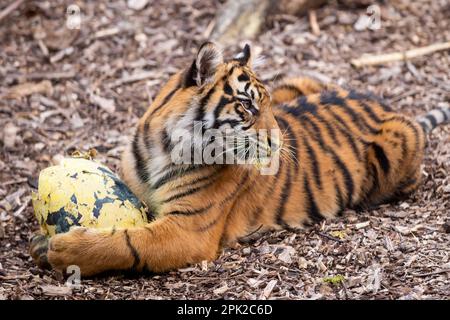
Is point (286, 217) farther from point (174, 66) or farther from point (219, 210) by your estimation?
point (174, 66)

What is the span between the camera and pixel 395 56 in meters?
8.14

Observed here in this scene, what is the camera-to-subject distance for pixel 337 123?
617 centimetres

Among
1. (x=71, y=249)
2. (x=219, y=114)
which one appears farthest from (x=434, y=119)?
(x=71, y=249)

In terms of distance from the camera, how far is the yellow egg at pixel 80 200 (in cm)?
492

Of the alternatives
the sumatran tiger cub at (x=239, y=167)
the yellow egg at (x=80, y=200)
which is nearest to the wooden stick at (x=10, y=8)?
the sumatran tiger cub at (x=239, y=167)

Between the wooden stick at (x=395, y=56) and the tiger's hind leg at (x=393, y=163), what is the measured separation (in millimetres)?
1986

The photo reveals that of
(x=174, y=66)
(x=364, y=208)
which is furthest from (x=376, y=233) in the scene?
(x=174, y=66)

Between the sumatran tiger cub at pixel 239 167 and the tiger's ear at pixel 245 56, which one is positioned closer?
the sumatran tiger cub at pixel 239 167

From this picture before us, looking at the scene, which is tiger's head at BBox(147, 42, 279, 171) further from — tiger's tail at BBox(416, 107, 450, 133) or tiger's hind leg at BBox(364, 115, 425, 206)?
tiger's tail at BBox(416, 107, 450, 133)

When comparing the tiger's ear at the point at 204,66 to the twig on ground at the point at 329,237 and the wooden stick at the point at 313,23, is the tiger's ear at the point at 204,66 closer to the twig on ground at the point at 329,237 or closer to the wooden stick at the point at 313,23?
the twig on ground at the point at 329,237

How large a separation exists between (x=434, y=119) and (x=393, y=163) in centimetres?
100

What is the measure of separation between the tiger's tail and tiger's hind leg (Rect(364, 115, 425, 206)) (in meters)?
0.72

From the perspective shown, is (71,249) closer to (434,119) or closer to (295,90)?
(295,90)
